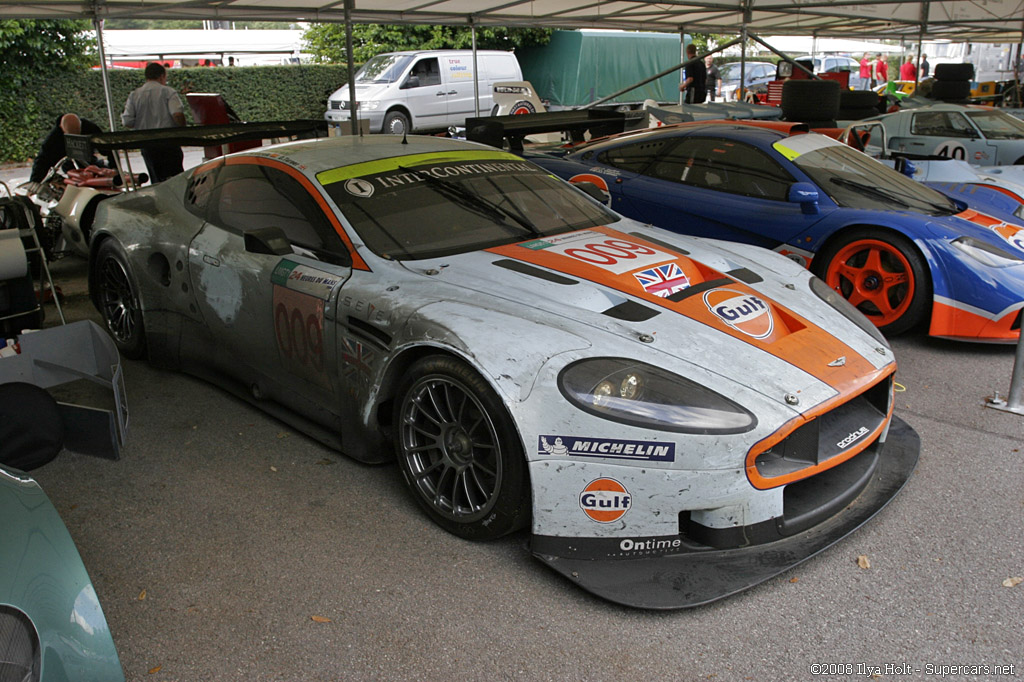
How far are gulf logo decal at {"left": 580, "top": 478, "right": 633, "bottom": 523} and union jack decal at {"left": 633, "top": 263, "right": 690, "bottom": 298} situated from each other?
34.4 inches

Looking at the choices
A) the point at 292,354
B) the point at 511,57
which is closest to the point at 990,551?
the point at 292,354

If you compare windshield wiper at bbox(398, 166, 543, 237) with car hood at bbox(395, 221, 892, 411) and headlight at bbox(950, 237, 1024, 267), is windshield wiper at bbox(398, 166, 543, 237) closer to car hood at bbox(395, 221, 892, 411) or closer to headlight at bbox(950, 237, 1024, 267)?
car hood at bbox(395, 221, 892, 411)

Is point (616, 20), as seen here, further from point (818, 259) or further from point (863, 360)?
point (863, 360)

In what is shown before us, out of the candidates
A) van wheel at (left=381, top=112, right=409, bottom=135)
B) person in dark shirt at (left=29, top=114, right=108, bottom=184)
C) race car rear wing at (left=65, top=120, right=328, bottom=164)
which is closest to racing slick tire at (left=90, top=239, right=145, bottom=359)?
race car rear wing at (left=65, top=120, right=328, bottom=164)

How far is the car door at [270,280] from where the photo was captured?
3330 mm

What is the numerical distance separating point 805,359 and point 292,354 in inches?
81.8

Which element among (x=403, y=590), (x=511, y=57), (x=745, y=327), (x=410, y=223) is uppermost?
(x=511, y=57)

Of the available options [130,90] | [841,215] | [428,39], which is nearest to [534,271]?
[841,215]

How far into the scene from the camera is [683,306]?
9.81 ft

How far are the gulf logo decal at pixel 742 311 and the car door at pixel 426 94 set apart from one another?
15257 millimetres

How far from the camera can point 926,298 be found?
4.79 m

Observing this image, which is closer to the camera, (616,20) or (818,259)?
(818,259)

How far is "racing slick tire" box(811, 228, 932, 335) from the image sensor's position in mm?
4816

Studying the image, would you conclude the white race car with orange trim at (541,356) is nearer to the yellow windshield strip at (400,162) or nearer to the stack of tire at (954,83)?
the yellow windshield strip at (400,162)
